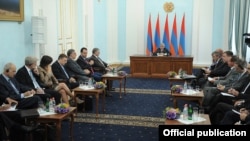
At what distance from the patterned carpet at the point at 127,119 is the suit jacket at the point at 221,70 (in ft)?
3.55

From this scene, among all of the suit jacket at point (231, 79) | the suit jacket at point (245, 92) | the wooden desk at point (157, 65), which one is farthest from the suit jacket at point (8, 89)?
the wooden desk at point (157, 65)

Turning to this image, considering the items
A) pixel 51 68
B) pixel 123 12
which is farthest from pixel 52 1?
pixel 123 12

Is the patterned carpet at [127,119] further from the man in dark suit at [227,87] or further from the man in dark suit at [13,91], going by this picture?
the man in dark suit at [227,87]

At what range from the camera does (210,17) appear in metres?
13.1

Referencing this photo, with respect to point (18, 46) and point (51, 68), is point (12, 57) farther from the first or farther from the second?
point (51, 68)

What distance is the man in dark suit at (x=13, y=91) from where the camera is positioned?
5.09m

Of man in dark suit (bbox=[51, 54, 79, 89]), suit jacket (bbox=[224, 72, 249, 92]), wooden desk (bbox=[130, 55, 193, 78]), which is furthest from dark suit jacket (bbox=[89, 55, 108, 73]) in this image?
suit jacket (bbox=[224, 72, 249, 92])

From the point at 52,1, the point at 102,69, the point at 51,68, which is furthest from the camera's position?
the point at 102,69

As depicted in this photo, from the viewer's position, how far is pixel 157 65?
10883mm

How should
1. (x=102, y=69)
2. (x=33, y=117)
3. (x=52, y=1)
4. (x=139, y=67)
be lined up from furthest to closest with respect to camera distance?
(x=139, y=67) → (x=102, y=69) → (x=52, y=1) → (x=33, y=117)

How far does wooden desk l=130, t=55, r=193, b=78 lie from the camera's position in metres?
10.7

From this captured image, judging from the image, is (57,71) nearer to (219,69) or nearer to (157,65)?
(219,69)

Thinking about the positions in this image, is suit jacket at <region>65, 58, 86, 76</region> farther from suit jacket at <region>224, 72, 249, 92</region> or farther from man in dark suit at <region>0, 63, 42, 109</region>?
suit jacket at <region>224, 72, 249, 92</region>

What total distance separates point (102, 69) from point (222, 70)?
316 centimetres
